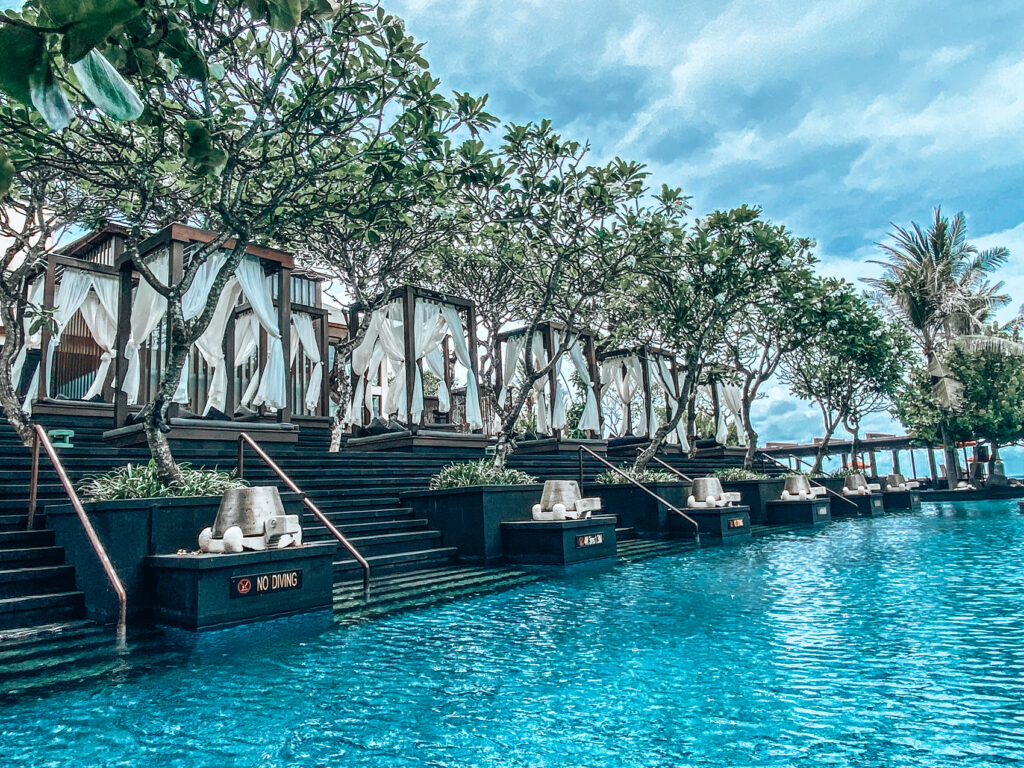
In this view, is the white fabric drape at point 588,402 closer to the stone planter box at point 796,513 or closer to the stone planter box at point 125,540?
the stone planter box at point 796,513

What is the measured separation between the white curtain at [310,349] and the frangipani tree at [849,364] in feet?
43.7

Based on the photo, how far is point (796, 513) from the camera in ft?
54.3

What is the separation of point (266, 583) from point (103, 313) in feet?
39.0

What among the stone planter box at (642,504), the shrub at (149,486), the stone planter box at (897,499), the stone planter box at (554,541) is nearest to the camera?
the shrub at (149,486)

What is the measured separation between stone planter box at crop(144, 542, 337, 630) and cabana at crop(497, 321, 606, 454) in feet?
36.5

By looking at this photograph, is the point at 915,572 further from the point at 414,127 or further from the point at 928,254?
the point at 928,254

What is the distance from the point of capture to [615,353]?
2206 cm

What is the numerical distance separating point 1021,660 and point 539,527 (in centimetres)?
597

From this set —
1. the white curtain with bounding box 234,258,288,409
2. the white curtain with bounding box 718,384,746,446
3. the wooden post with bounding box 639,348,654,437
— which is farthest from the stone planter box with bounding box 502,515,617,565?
the white curtain with bounding box 718,384,746,446

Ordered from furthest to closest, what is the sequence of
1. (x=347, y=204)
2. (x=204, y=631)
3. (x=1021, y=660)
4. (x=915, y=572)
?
(x=347, y=204) → (x=915, y=572) → (x=204, y=631) → (x=1021, y=660)

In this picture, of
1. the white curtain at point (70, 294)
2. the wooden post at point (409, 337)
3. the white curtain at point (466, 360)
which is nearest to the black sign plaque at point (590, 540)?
the wooden post at point (409, 337)

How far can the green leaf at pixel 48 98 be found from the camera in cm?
89

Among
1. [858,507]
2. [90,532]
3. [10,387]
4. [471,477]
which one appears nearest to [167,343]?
[10,387]

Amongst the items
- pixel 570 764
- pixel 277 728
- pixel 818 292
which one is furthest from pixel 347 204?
pixel 818 292
